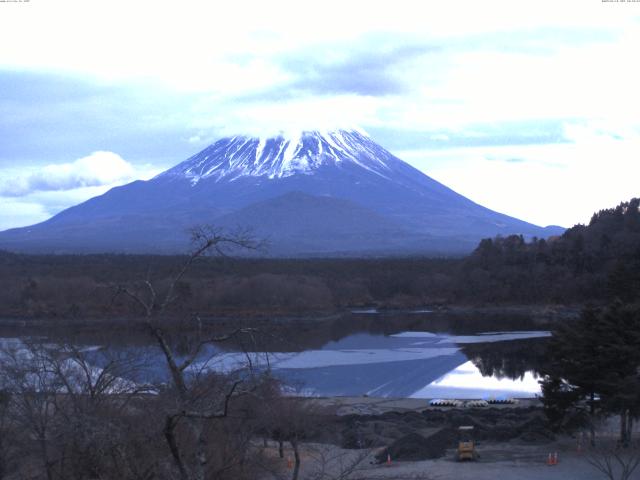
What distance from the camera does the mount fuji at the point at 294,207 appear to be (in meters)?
128

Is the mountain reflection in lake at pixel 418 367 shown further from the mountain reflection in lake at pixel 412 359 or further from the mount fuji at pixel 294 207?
the mount fuji at pixel 294 207

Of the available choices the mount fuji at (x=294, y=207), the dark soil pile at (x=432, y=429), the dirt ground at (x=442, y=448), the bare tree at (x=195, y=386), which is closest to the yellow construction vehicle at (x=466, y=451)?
the dirt ground at (x=442, y=448)

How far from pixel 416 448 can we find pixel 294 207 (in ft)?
414

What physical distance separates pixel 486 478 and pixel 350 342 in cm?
2316

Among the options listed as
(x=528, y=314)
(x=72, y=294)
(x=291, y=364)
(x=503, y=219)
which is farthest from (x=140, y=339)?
(x=503, y=219)

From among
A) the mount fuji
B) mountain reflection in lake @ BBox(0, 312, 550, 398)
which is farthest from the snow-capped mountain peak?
mountain reflection in lake @ BBox(0, 312, 550, 398)

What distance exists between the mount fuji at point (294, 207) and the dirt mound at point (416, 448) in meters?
93.2

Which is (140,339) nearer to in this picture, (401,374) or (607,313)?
(607,313)

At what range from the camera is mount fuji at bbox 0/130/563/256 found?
420ft

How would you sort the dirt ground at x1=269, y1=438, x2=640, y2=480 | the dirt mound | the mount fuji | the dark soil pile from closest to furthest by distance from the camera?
the dirt ground at x1=269, y1=438, x2=640, y2=480 < the dirt mound < the dark soil pile < the mount fuji

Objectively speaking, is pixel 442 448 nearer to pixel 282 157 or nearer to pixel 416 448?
pixel 416 448

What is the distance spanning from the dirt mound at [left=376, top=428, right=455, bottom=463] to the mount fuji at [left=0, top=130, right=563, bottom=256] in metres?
93.2

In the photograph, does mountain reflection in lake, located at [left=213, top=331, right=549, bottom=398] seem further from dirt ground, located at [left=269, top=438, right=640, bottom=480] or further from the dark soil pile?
dirt ground, located at [left=269, top=438, right=640, bottom=480]

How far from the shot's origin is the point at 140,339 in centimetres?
1506
